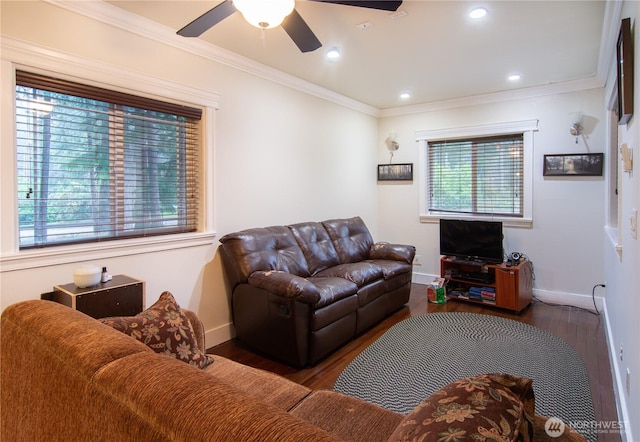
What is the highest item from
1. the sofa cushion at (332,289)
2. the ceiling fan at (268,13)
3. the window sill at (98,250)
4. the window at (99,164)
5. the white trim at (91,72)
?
the ceiling fan at (268,13)

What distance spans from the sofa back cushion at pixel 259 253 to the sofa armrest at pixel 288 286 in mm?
231

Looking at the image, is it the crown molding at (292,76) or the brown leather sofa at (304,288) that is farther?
the brown leather sofa at (304,288)

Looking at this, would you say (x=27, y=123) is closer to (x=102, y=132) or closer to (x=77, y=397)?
(x=102, y=132)

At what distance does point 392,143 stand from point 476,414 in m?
5.03

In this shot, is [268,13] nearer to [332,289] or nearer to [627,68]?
[627,68]

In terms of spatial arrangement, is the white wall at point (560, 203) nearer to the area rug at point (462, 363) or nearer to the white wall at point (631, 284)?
the area rug at point (462, 363)

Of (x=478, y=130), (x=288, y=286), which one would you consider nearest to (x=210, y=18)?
(x=288, y=286)

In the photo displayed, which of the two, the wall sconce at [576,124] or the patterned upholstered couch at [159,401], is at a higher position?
the wall sconce at [576,124]

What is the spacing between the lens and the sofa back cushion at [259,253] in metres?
3.09

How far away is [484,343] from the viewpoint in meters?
3.18

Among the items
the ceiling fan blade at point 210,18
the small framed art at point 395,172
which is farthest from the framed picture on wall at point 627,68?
the small framed art at point 395,172

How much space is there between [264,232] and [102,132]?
59.9 inches

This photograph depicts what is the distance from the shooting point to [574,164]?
13.3 feet

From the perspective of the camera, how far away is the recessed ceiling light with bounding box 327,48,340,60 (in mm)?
3182
